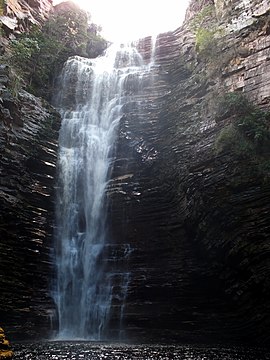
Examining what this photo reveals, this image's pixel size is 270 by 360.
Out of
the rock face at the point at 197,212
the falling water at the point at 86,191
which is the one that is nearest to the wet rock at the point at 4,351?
the falling water at the point at 86,191

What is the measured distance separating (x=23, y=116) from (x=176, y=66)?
8.37 m

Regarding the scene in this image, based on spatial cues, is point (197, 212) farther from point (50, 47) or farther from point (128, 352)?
point (50, 47)

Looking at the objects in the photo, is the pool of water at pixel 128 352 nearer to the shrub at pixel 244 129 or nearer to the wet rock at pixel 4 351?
the wet rock at pixel 4 351

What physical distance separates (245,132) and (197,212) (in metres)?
3.19

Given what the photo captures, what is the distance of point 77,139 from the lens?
1767 centimetres

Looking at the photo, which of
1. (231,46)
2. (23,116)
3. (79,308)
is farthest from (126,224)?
(231,46)

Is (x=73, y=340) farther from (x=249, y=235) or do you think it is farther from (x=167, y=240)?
(x=249, y=235)

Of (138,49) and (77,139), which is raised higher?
(138,49)

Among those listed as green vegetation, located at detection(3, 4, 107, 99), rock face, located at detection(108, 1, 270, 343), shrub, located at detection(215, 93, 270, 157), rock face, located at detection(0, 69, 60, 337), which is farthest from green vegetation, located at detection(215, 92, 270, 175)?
green vegetation, located at detection(3, 4, 107, 99)

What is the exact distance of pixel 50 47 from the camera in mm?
21719

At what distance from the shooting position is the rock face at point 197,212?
1159 cm

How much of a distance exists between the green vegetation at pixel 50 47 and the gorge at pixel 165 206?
8.32 ft

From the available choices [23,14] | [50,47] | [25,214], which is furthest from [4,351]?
[23,14]

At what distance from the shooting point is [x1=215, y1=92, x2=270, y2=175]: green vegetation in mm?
12777
